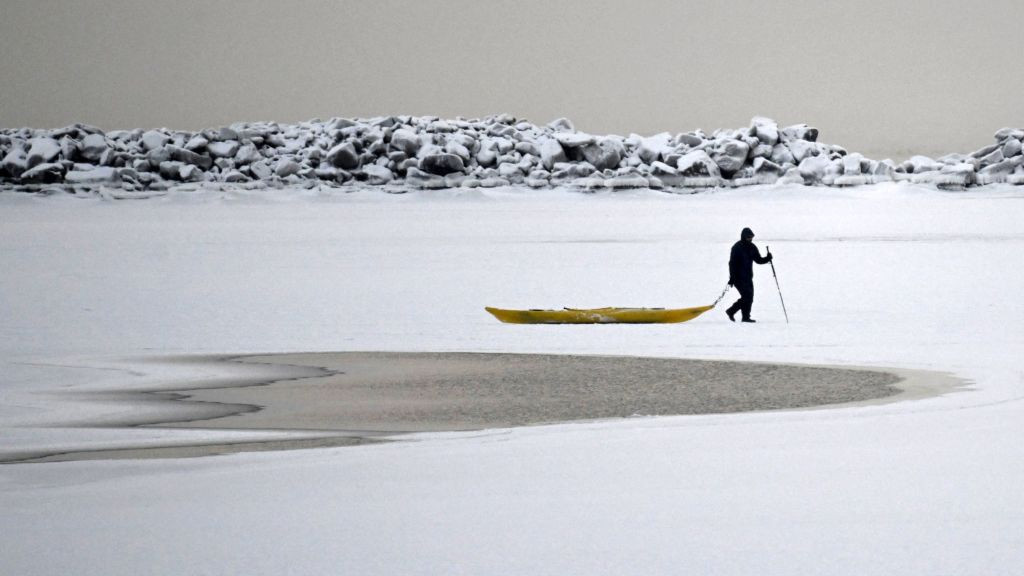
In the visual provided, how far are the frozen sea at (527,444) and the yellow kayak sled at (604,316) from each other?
392 millimetres

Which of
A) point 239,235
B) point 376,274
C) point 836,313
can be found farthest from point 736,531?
point 239,235

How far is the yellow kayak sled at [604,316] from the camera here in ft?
67.2

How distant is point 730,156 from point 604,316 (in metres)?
108

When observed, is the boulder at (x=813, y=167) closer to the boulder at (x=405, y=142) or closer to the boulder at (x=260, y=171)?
the boulder at (x=405, y=142)

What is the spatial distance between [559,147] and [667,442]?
12128 cm

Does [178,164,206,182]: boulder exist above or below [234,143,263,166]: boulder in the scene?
below

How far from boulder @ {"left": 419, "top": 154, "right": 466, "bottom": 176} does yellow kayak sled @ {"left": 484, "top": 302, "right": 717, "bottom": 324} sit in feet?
352

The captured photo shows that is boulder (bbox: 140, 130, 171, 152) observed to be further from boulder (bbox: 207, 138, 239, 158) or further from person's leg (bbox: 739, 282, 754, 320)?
person's leg (bbox: 739, 282, 754, 320)

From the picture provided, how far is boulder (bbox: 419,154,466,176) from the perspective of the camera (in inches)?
5030

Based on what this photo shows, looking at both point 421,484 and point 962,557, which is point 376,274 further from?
point 962,557

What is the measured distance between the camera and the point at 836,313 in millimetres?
21938

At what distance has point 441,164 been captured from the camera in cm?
12775

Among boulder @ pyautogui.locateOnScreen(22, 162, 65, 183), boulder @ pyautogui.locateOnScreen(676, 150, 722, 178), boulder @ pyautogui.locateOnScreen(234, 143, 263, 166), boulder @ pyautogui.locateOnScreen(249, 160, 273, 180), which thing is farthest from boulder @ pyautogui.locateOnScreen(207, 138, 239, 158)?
boulder @ pyautogui.locateOnScreen(676, 150, 722, 178)

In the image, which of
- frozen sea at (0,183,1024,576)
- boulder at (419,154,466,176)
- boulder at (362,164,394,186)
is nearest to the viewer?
frozen sea at (0,183,1024,576)
